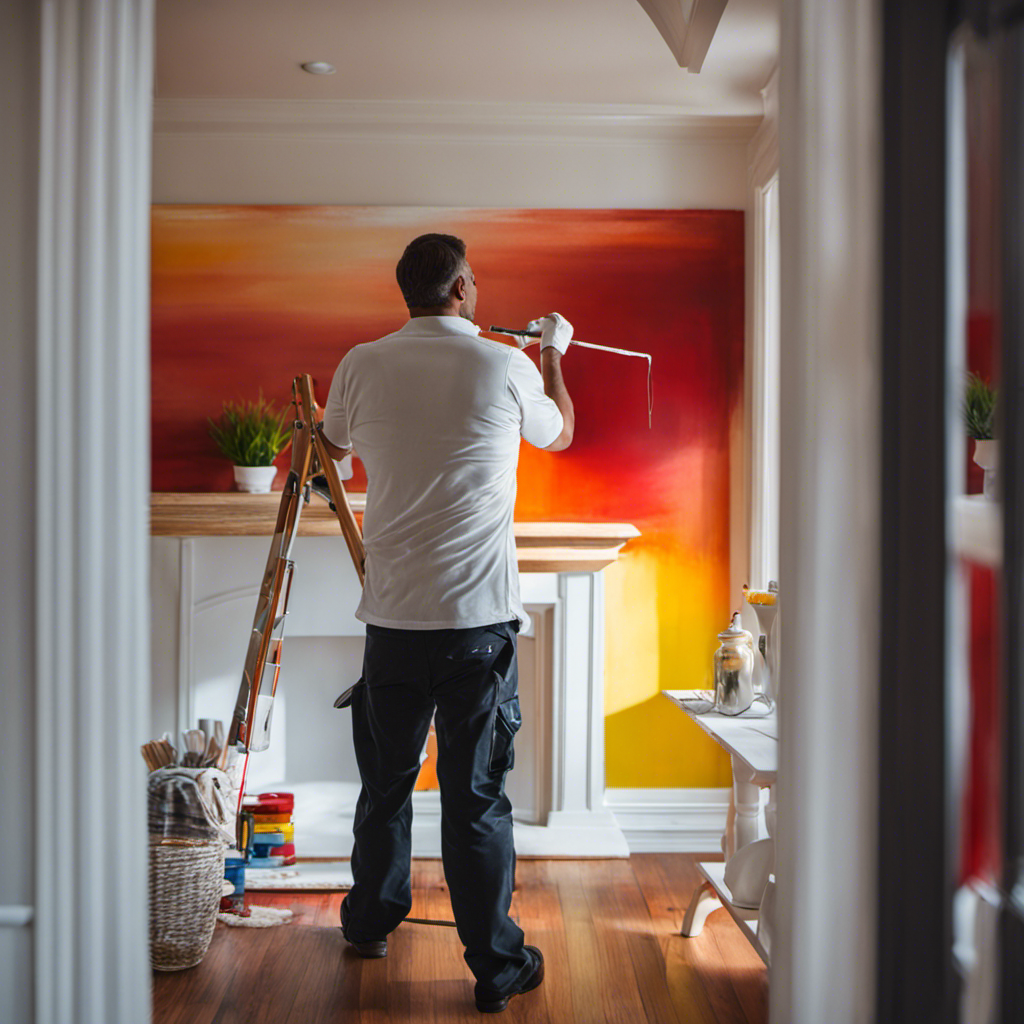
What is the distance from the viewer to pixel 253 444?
9.84 ft

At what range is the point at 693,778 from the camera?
10.5 ft

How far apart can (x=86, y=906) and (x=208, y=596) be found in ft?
6.07

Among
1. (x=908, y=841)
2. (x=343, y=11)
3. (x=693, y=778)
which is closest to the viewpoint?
(x=908, y=841)

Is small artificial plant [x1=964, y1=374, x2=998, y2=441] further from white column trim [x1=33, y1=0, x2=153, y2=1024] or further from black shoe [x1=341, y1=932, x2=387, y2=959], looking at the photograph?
black shoe [x1=341, y1=932, x2=387, y2=959]

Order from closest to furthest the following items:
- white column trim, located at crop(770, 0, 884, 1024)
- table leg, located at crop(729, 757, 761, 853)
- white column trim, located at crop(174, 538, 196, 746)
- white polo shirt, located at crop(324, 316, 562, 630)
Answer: white column trim, located at crop(770, 0, 884, 1024), white polo shirt, located at crop(324, 316, 562, 630), table leg, located at crop(729, 757, 761, 853), white column trim, located at crop(174, 538, 196, 746)

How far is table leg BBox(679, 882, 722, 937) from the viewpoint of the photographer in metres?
2.40

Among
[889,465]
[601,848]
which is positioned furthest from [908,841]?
[601,848]

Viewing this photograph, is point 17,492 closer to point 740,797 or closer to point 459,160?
point 740,797

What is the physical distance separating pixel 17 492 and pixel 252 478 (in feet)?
5.98

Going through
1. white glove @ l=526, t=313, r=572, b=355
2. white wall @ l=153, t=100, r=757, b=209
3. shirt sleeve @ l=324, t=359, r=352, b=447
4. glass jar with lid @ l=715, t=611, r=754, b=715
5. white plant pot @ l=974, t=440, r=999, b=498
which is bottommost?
glass jar with lid @ l=715, t=611, r=754, b=715

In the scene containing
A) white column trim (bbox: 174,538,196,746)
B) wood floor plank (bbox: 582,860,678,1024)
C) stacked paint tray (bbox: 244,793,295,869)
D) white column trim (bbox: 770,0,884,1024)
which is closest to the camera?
A: white column trim (bbox: 770,0,884,1024)

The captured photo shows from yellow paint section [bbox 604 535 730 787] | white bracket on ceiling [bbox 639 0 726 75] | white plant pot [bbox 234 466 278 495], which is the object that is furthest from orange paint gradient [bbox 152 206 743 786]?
white bracket on ceiling [bbox 639 0 726 75]

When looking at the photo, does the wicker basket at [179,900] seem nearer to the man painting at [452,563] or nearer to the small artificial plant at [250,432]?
the man painting at [452,563]

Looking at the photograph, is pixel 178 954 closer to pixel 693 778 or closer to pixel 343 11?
pixel 693 778
